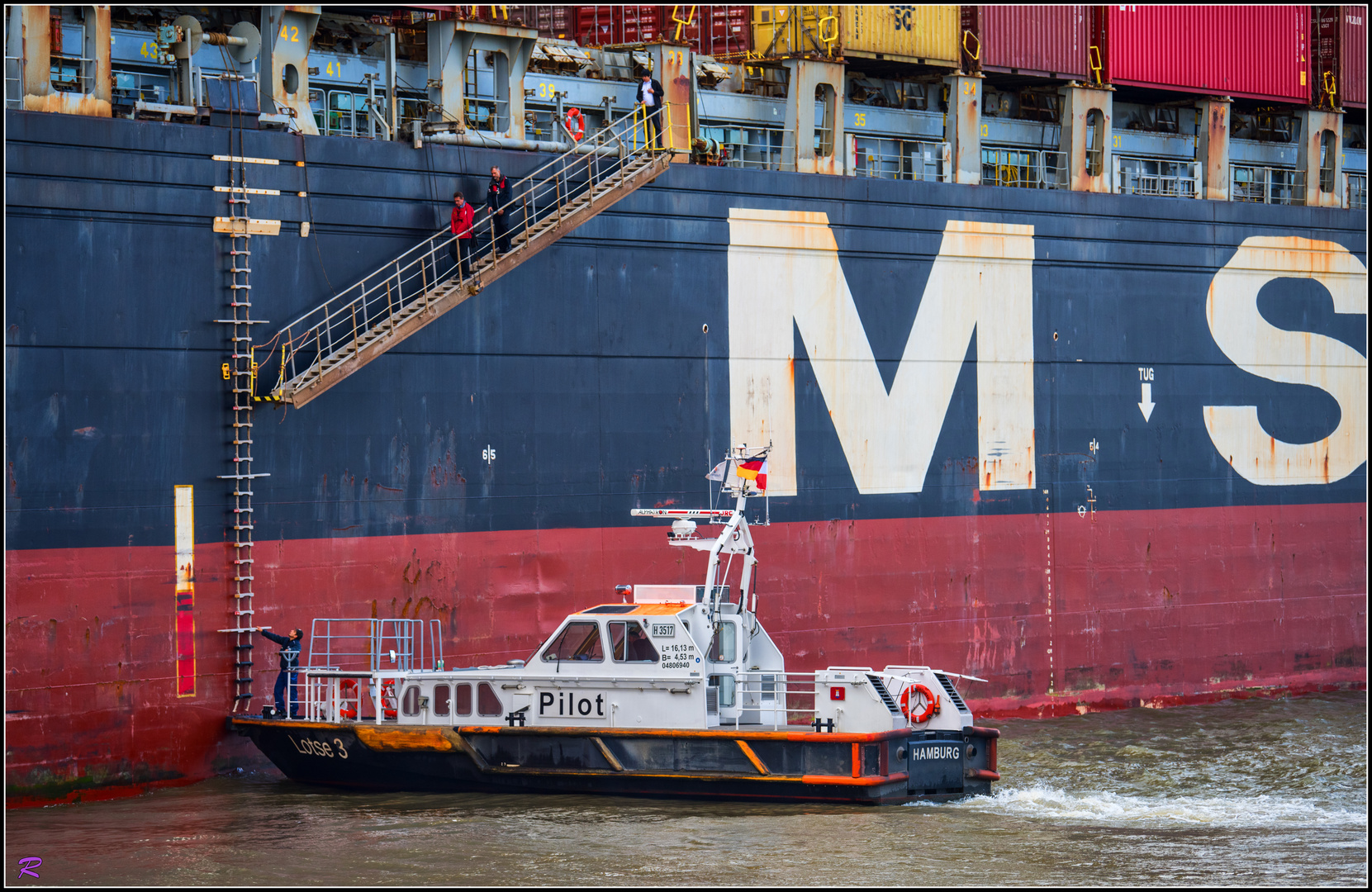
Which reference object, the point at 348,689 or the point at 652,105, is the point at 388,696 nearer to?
the point at 348,689

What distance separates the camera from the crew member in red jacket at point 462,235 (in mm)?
20484

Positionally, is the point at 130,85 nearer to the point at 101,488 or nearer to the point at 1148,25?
the point at 101,488

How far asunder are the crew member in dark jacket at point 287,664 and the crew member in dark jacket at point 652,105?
825 cm

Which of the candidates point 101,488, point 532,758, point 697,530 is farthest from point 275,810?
point 697,530

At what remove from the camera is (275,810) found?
17203 millimetres

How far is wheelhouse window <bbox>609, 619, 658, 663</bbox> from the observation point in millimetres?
17922

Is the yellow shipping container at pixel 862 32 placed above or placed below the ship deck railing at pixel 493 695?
above

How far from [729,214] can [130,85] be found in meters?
8.29

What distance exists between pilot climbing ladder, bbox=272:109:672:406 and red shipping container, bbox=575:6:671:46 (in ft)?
21.2

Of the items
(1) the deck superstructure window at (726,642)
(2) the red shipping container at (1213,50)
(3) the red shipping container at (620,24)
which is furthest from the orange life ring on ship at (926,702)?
(3) the red shipping container at (620,24)

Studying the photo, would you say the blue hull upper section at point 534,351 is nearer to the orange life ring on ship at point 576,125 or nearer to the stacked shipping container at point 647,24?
the orange life ring on ship at point 576,125

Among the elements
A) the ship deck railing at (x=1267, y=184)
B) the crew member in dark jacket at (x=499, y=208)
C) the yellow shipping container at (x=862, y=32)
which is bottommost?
the crew member in dark jacket at (x=499, y=208)

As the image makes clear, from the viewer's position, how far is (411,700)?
18438 millimetres

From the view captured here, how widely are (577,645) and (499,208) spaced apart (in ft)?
20.0
